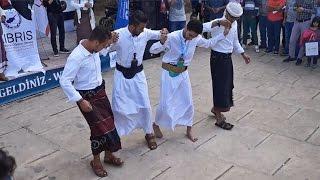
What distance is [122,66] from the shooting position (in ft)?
15.3

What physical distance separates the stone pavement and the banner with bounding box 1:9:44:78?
22.5 inches

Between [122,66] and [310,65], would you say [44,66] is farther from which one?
[310,65]

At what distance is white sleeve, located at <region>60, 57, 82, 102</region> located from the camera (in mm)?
3938

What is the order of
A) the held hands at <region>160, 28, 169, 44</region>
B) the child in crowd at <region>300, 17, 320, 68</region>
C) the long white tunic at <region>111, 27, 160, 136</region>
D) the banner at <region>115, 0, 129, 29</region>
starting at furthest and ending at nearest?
1. the child in crowd at <region>300, 17, 320, 68</region>
2. the banner at <region>115, 0, 129, 29</region>
3. the held hands at <region>160, 28, 169, 44</region>
4. the long white tunic at <region>111, 27, 160, 136</region>

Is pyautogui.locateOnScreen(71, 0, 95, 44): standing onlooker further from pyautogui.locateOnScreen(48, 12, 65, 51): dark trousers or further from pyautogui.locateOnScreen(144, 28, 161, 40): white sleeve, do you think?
pyautogui.locateOnScreen(144, 28, 161, 40): white sleeve

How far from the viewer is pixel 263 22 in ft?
29.7

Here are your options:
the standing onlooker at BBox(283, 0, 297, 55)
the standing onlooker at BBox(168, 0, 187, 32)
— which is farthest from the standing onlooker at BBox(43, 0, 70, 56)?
the standing onlooker at BBox(283, 0, 297, 55)

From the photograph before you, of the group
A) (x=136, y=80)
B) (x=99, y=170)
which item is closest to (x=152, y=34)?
(x=136, y=80)

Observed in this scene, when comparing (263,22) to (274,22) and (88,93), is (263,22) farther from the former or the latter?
(88,93)

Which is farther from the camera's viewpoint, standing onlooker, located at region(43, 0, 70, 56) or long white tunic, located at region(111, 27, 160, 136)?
standing onlooker, located at region(43, 0, 70, 56)

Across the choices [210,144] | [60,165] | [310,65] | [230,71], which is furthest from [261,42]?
[60,165]

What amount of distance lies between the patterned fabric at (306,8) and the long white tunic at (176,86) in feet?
12.1

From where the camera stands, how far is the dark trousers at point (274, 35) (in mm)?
8836

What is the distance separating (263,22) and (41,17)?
456cm
